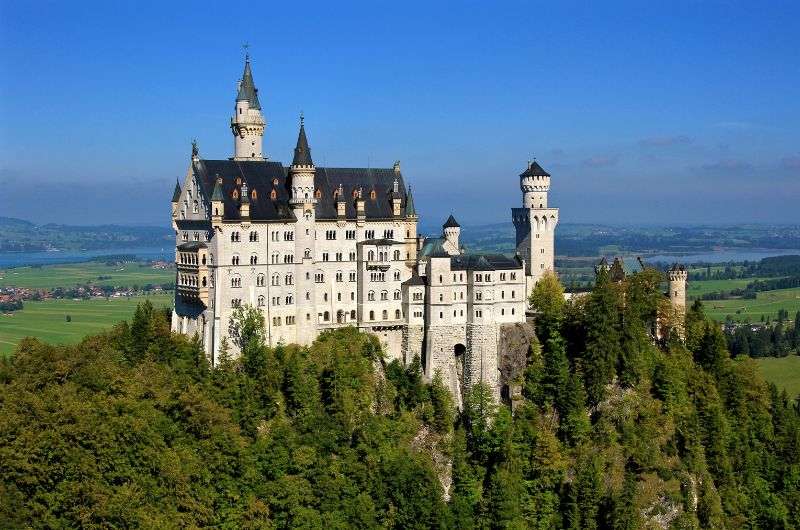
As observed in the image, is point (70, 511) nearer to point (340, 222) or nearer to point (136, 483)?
point (136, 483)

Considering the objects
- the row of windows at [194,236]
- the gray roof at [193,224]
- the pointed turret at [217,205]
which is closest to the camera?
the pointed turret at [217,205]

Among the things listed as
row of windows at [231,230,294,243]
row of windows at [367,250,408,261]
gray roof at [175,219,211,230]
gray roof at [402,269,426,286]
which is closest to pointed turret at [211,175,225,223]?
gray roof at [175,219,211,230]

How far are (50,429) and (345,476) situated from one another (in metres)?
21.5

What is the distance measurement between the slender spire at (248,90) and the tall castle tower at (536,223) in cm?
2460

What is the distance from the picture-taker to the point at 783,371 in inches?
5871

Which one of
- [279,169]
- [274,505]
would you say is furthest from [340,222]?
[274,505]

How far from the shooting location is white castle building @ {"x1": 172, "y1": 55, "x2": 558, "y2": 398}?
81750mm

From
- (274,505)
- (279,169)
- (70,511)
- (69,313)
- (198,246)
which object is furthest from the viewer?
(69,313)

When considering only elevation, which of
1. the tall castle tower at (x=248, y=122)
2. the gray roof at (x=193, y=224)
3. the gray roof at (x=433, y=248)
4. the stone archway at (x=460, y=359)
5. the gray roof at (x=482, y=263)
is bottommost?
the stone archway at (x=460, y=359)

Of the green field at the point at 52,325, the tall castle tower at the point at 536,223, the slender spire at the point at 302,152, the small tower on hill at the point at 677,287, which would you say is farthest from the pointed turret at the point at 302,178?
the green field at the point at 52,325

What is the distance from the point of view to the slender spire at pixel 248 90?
89938mm

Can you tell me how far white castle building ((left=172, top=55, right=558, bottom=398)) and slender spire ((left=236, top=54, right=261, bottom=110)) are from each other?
0.33 feet

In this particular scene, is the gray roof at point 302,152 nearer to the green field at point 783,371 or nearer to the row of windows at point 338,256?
the row of windows at point 338,256

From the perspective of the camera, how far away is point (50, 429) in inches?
2662
